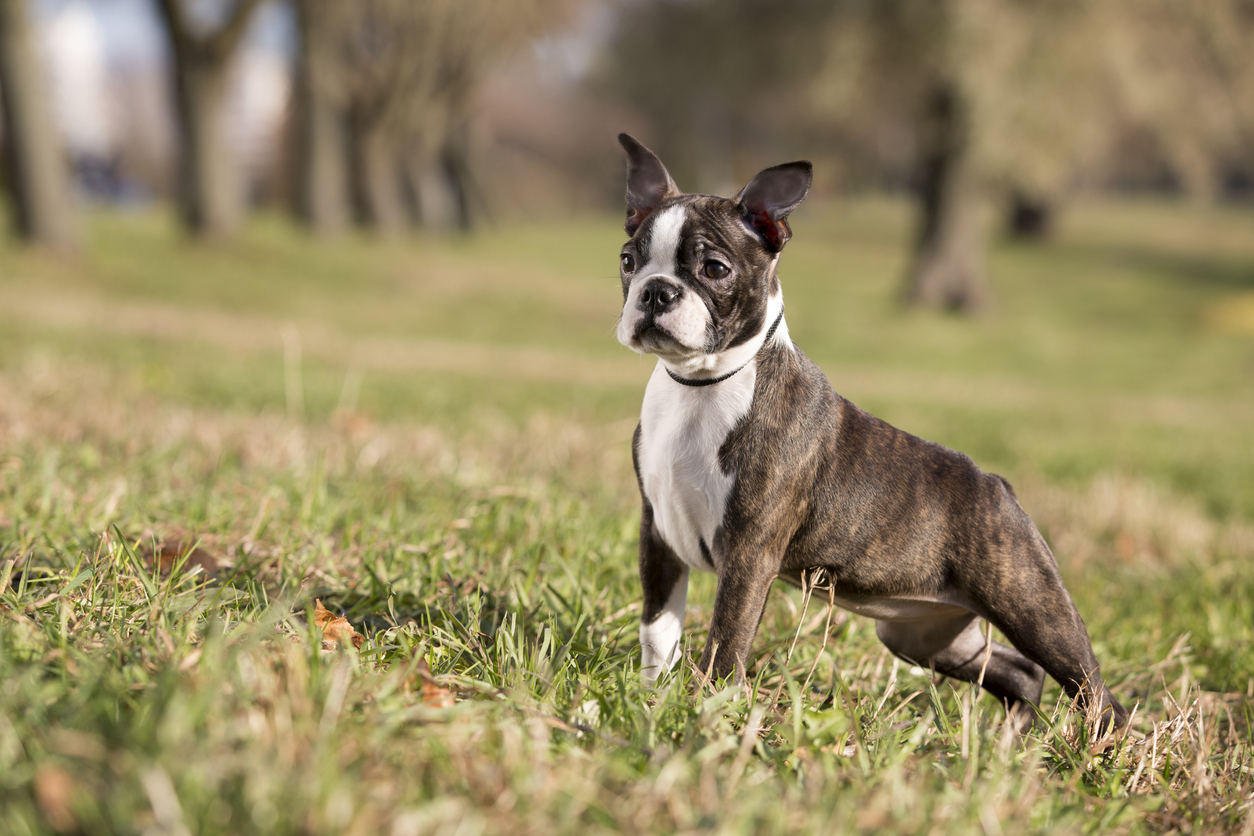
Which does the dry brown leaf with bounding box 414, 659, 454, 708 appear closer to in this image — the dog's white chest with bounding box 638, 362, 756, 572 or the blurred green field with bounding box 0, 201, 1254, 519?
the dog's white chest with bounding box 638, 362, 756, 572

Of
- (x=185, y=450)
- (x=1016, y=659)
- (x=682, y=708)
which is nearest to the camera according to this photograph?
(x=682, y=708)

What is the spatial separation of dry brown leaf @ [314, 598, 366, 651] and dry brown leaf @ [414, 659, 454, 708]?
0.27 m

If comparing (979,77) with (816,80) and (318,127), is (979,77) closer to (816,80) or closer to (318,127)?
(816,80)

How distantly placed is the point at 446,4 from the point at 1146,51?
15.6 m

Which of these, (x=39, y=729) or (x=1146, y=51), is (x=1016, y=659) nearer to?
(x=39, y=729)

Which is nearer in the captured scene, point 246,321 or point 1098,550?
point 1098,550

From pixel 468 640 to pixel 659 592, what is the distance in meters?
0.54

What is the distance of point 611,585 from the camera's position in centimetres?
333

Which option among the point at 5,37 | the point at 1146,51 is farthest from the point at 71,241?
the point at 1146,51

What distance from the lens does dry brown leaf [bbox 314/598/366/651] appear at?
239cm

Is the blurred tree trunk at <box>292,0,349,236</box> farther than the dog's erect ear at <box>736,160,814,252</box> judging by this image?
Yes

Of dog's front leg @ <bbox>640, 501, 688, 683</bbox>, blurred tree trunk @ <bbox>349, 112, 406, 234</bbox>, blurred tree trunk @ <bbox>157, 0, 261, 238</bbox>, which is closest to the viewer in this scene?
dog's front leg @ <bbox>640, 501, 688, 683</bbox>

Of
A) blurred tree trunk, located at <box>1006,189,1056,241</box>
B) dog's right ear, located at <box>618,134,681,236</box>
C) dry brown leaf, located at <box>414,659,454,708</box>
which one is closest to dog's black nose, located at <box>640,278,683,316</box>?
dog's right ear, located at <box>618,134,681,236</box>

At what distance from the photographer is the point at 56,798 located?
1400mm
